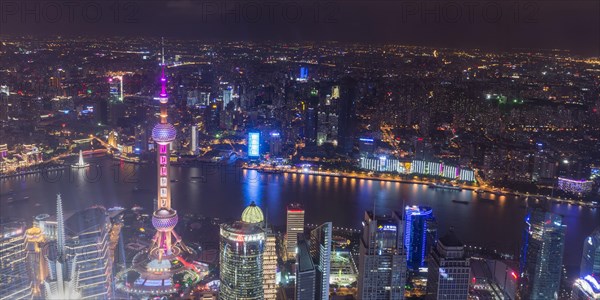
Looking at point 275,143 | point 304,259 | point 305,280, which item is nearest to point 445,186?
point 275,143

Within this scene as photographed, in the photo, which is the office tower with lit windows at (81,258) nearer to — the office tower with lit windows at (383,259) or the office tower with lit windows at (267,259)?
the office tower with lit windows at (267,259)

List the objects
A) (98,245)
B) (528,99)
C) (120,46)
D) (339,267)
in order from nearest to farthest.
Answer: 1. (98,245)
2. (339,267)
3. (120,46)
4. (528,99)

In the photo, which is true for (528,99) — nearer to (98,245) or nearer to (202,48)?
(202,48)

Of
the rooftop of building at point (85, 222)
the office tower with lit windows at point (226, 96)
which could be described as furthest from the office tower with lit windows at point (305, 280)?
the office tower with lit windows at point (226, 96)

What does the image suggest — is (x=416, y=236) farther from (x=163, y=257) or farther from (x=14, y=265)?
(x=14, y=265)

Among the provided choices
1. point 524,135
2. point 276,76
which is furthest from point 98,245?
point 524,135

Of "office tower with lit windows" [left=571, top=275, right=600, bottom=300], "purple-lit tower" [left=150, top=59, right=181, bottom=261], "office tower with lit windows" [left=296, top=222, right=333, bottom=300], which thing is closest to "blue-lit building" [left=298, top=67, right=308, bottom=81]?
"purple-lit tower" [left=150, top=59, right=181, bottom=261]

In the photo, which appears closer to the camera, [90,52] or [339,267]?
[339,267]

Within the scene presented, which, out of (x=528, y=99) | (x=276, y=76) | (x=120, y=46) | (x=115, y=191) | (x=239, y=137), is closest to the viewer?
(x=120, y=46)
